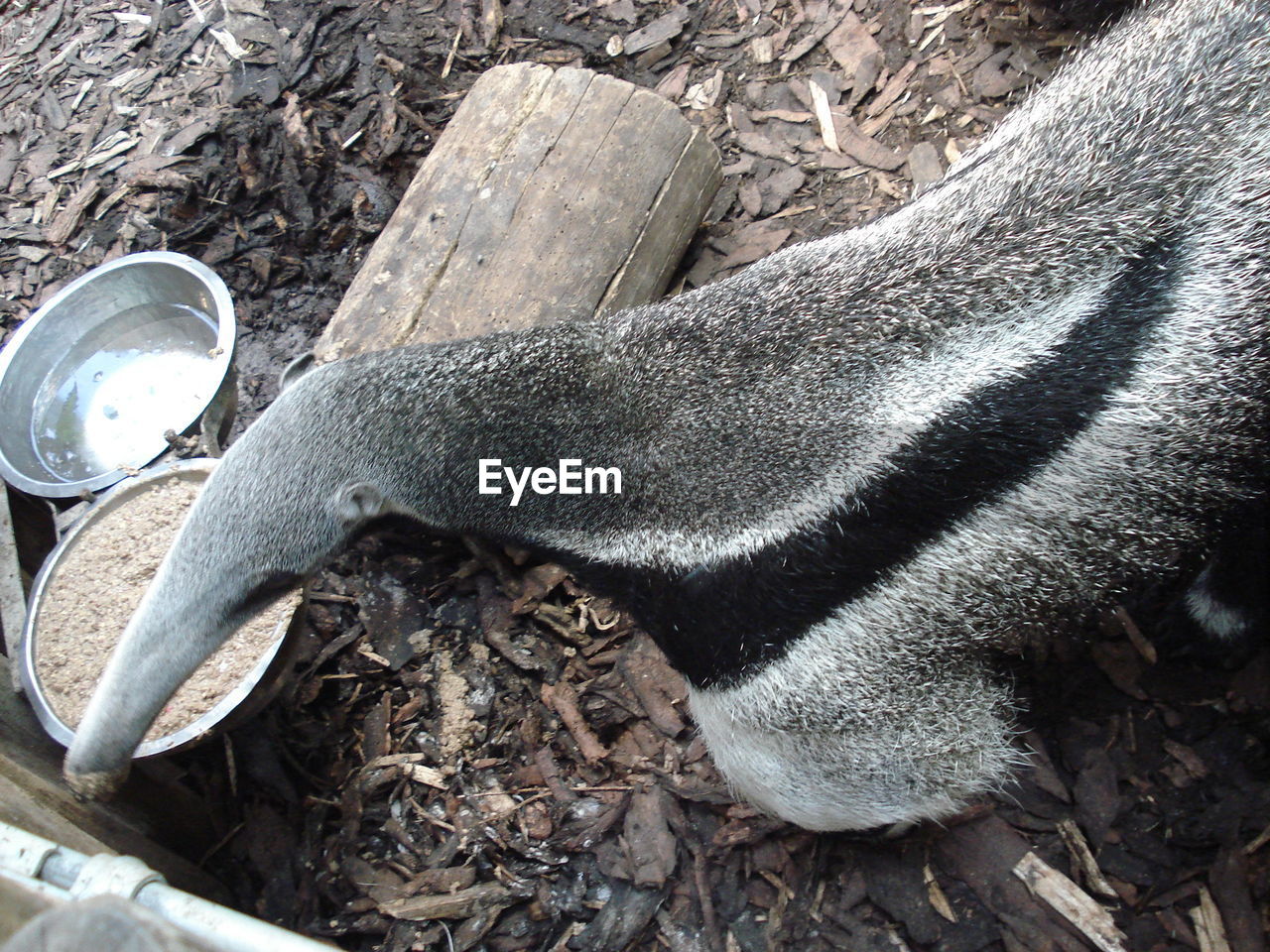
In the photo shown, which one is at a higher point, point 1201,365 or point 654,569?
point 1201,365

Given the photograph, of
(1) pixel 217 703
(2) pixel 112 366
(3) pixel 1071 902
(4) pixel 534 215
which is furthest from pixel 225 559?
(3) pixel 1071 902

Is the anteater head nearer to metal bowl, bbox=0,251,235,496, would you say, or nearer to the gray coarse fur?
the gray coarse fur

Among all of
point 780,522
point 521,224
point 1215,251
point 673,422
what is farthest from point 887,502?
point 521,224

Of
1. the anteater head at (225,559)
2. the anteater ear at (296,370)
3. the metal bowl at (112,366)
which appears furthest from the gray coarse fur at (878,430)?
the metal bowl at (112,366)

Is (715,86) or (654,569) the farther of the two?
(715,86)

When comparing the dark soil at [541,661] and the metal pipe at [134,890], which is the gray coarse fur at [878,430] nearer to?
the dark soil at [541,661]

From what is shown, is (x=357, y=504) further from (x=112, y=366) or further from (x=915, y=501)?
(x=112, y=366)

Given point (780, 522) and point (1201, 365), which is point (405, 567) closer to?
point (780, 522)
